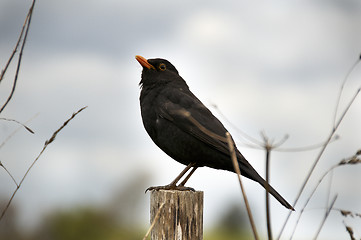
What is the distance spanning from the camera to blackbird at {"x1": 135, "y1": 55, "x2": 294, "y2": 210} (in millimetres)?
4527

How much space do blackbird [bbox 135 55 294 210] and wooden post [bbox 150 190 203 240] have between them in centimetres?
59

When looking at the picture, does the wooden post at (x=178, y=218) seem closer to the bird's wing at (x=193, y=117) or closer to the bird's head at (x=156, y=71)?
the bird's wing at (x=193, y=117)

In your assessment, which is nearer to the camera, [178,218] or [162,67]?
[178,218]

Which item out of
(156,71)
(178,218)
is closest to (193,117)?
(156,71)

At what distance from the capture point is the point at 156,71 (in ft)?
17.5

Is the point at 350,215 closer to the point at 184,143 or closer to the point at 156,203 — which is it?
the point at 156,203

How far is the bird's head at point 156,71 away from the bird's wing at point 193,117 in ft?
1.00

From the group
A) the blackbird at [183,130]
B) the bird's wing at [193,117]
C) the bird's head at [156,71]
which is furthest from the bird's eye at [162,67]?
the bird's wing at [193,117]

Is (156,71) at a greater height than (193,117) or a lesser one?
greater

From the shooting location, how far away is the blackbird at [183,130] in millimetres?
4527

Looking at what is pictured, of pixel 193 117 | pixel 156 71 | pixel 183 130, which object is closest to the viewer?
pixel 183 130

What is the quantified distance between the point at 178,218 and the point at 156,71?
7.06ft

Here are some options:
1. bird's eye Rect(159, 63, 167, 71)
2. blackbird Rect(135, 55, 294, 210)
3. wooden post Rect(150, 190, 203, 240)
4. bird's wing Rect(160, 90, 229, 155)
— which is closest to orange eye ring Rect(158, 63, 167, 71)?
bird's eye Rect(159, 63, 167, 71)

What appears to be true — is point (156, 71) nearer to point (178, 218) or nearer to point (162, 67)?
point (162, 67)
